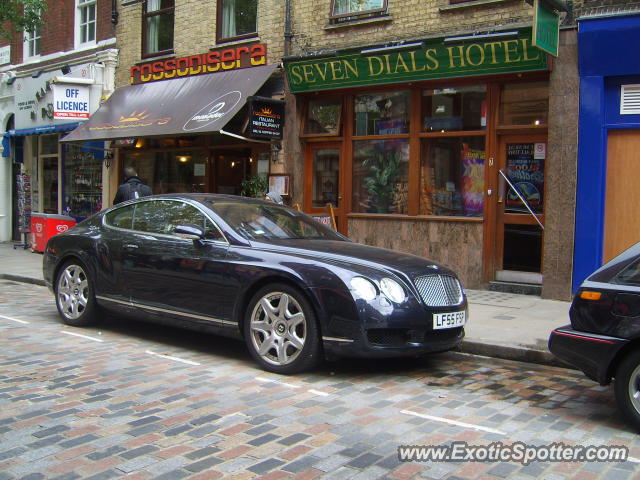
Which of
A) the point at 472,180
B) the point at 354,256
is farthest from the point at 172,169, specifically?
the point at 354,256

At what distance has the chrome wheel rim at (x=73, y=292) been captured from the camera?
7.62m

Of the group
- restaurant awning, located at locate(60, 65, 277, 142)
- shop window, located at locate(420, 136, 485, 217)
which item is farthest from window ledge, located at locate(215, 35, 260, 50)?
shop window, located at locate(420, 136, 485, 217)

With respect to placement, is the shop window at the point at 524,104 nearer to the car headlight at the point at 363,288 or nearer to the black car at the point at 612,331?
the car headlight at the point at 363,288

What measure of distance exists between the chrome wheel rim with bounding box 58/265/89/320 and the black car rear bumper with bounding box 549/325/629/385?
5.17 metres

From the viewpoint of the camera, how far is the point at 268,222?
6.76m

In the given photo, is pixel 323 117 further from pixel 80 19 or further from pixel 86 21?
pixel 80 19

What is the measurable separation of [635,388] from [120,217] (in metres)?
5.46

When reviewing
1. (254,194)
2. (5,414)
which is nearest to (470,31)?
(254,194)

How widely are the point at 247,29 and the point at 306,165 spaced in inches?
129

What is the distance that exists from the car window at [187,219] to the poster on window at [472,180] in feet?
17.5

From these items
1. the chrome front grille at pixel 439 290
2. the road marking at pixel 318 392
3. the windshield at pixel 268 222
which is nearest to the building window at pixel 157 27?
the windshield at pixel 268 222

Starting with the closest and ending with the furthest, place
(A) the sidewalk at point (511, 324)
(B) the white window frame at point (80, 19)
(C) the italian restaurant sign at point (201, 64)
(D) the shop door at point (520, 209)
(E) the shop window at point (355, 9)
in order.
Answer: (A) the sidewalk at point (511, 324) → (D) the shop door at point (520, 209) → (E) the shop window at point (355, 9) → (C) the italian restaurant sign at point (201, 64) → (B) the white window frame at point (80, 19)

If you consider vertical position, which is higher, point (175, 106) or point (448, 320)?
point (175, 106)

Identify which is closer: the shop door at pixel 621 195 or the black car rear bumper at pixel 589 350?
the black car rear bumper at pixel 589 350
